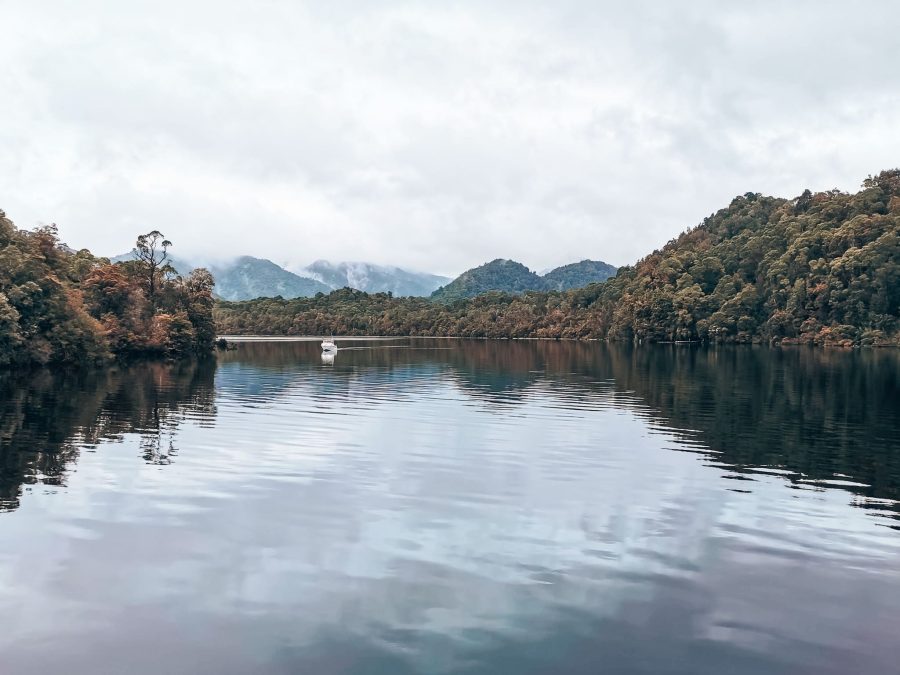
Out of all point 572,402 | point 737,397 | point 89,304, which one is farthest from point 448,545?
point 89,304

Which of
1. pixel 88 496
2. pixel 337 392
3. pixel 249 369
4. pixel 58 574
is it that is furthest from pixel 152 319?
pixel 58 574

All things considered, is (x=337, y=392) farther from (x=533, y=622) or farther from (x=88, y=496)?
(x=533, y=622)

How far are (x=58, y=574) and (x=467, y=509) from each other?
43.4 ft

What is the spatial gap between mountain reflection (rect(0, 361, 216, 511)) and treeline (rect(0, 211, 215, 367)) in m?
5.27

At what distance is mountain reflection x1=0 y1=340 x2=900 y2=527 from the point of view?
36031mm

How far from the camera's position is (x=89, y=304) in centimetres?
12194

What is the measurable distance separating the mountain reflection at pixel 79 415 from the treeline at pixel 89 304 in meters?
5.27

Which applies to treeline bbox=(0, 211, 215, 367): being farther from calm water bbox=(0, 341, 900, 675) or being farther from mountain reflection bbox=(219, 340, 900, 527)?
calm water bbox=(0, 341, 900, 675)

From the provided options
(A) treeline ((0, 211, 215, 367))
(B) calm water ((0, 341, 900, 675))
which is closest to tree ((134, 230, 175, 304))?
(A) treeline ((0, 211, 215, 367))

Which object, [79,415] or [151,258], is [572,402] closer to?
[79,415]

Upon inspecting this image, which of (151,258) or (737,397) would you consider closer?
(737,397)

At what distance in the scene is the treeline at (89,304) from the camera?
301 feet

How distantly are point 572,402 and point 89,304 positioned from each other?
299 ft

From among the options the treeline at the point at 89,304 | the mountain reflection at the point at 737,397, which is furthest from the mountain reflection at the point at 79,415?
the mountain reflection at the point at 737,397
